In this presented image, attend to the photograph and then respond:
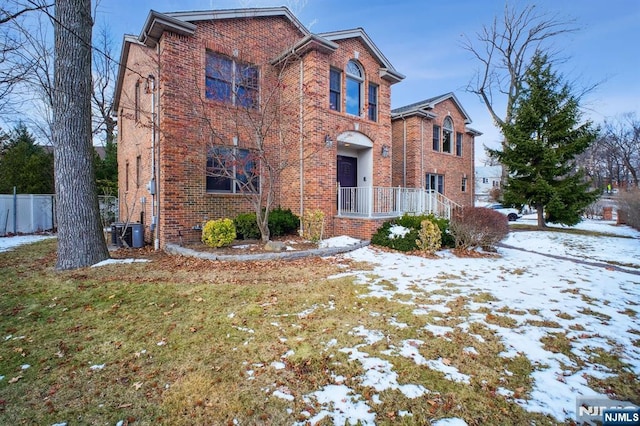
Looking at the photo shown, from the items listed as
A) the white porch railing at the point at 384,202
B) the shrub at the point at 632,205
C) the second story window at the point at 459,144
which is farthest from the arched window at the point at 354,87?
the shrub at the point at 632,205

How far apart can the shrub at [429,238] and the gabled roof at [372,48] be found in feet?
22.5

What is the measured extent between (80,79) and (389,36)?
14.5m

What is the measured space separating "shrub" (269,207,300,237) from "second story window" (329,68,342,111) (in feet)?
13.6

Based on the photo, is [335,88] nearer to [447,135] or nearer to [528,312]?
[528,312]

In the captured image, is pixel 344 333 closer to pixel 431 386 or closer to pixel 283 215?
pixel 431 386

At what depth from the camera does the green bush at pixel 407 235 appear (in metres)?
8.80

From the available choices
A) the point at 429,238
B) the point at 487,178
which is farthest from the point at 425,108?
the point at 487,178

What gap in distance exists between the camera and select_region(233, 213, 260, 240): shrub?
9391mm

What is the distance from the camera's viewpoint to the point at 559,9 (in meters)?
20.1

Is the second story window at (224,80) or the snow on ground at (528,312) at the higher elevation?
the second story window at (224,80)

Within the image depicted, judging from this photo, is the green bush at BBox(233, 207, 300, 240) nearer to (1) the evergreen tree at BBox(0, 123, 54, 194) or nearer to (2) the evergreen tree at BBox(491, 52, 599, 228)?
(2) the evergreen tree at BBox(491, 52, 599, 228)

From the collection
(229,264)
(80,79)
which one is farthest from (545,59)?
(80,79)

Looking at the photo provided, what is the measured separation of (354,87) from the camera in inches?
454

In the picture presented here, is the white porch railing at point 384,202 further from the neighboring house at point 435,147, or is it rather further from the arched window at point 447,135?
the arched window at point 447,135
